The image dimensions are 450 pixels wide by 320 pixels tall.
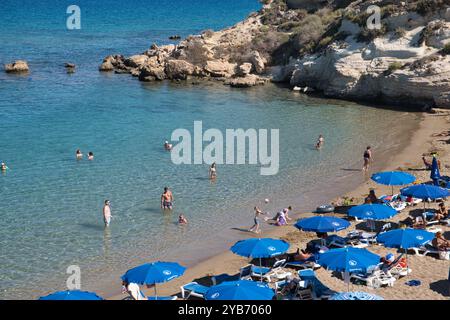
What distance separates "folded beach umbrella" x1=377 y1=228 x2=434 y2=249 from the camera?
51.9 feet

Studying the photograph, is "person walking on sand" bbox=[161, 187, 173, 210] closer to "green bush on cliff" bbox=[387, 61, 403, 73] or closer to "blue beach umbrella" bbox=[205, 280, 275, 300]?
"blue beach umbrella" bbox=[205, 280, 275, 300]

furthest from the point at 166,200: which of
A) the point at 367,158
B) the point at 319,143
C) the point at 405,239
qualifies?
the point at 319,143

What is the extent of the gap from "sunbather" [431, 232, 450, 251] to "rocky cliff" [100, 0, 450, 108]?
20.8m

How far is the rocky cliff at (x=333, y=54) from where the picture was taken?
3809 cm

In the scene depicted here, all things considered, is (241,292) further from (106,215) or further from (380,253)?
(106,215)

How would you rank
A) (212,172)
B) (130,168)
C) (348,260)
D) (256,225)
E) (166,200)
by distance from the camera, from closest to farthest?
1. (348,260)
2. (256,225)
3. (166,200)
4. (212,172)
5. (130,168)

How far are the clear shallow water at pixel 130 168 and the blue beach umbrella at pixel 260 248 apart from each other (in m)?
3.15

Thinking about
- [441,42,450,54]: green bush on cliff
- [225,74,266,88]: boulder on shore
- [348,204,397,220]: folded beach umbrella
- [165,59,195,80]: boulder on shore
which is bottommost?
[348,204,397,220]: folded beach umbrella

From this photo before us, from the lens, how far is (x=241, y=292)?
1295 centimetres

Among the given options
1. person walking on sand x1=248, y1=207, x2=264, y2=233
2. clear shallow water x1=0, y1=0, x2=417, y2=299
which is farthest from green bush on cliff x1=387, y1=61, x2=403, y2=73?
person walking on sand x1=248, y1=207, x2=264, y2=233

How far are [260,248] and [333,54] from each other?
29257 millimetres

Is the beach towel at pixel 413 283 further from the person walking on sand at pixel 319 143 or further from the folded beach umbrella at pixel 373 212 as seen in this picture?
the person walking on sand at pixel 319 143

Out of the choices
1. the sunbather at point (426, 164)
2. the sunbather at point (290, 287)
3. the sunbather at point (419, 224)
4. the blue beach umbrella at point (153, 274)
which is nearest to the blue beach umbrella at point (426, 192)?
the sunbather at point (419, 224)
